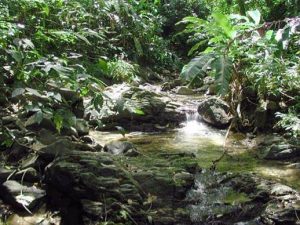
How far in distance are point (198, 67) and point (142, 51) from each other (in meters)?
7.26

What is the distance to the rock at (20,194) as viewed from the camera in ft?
13.9

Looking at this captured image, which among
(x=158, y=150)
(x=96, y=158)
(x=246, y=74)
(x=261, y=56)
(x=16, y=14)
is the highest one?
(x=16, y=14)

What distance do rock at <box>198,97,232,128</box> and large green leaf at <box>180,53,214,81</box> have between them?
6.54m

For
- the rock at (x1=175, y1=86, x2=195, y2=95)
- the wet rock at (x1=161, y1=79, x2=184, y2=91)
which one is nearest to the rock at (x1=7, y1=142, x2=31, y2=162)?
the rock at (x1=175, y1=86, x2=195, y2=95)

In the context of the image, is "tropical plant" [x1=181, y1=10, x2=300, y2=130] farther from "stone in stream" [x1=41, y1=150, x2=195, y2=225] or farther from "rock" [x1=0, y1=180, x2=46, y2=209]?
"rock" [x1=0, y1=180, x2=46, y2=209]

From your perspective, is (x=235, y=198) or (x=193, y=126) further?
(x=193, y=126)

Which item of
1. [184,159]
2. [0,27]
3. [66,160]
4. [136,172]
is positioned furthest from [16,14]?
[184,159]

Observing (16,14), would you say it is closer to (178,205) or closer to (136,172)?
(136,172)

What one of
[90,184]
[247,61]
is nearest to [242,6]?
[247,61]

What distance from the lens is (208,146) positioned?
291 inches

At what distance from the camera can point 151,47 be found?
13.8m

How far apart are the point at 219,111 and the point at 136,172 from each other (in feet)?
12.9

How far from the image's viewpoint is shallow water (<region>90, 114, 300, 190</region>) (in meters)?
5.98

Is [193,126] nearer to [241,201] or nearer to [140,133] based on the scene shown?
[140,133]
